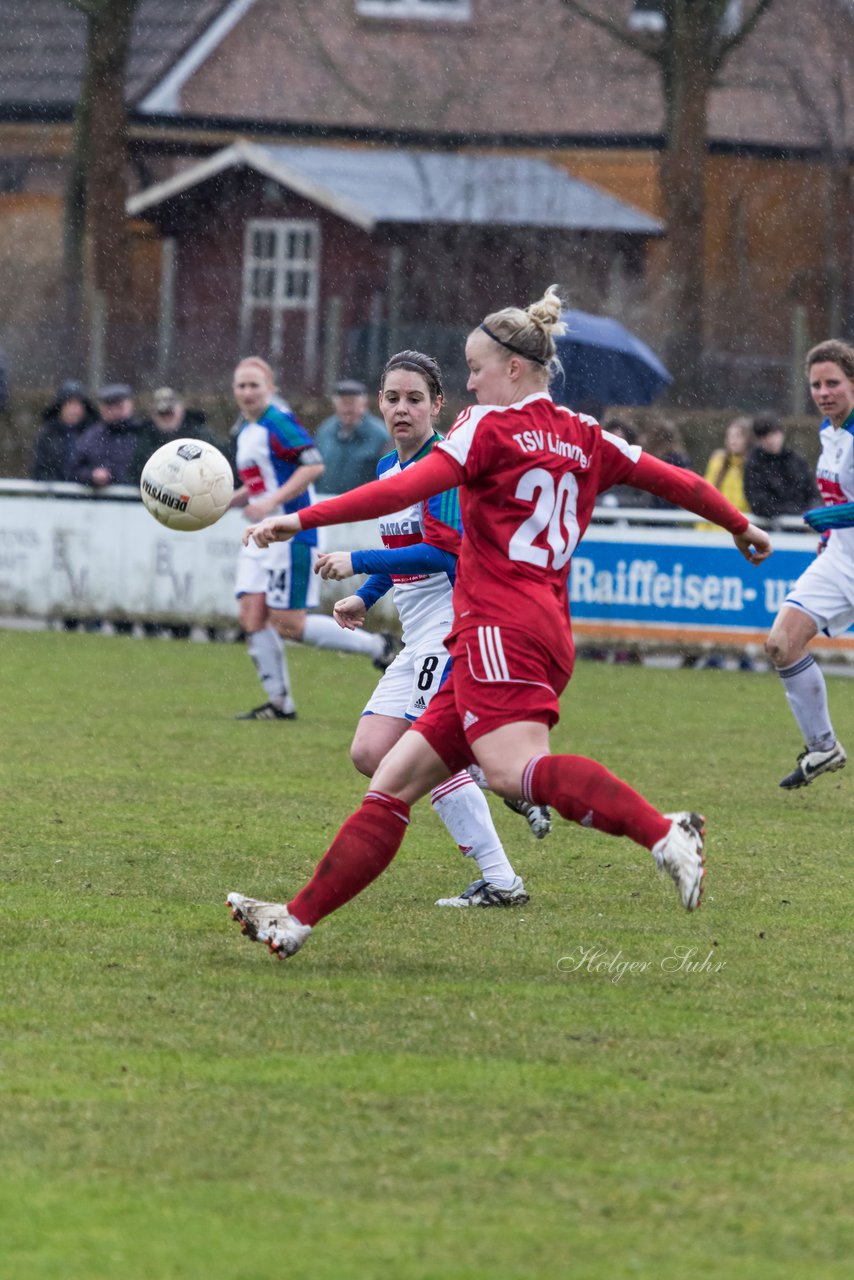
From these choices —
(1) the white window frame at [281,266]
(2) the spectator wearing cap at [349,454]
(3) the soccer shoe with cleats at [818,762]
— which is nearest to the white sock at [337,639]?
(3) the soccer shoe with cleats at [818,762]

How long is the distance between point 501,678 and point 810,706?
4.79 m

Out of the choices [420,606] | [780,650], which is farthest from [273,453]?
[420,606]

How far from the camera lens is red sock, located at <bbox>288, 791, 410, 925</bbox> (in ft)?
19.1

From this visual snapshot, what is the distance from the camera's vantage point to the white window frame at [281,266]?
36.0m

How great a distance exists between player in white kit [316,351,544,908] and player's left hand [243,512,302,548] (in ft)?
3.55

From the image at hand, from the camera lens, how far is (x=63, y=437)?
19.4 meters

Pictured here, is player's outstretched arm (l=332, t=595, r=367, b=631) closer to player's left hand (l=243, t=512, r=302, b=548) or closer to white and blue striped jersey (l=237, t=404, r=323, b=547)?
player's left hand (l=243, t=512, r=302, b=548)

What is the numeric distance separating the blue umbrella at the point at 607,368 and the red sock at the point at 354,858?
1598 cm

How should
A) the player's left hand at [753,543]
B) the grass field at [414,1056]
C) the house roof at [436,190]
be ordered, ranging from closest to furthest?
the grass field at [414,1056] → the player's left hand at [753,543] → the house roof at [436,190]

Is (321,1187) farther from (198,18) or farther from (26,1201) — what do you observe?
(198,18)

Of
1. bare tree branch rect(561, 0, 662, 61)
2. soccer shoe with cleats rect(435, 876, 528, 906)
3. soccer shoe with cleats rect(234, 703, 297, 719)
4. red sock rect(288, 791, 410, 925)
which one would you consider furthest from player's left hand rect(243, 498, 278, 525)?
bare tree branch rect(561, 0, 662, 61)

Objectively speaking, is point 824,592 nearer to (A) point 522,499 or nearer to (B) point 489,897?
(B) point 489,897

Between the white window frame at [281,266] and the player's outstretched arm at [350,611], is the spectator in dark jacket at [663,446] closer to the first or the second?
the player's outstretched arm at [350,611]

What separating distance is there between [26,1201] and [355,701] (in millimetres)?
10353
